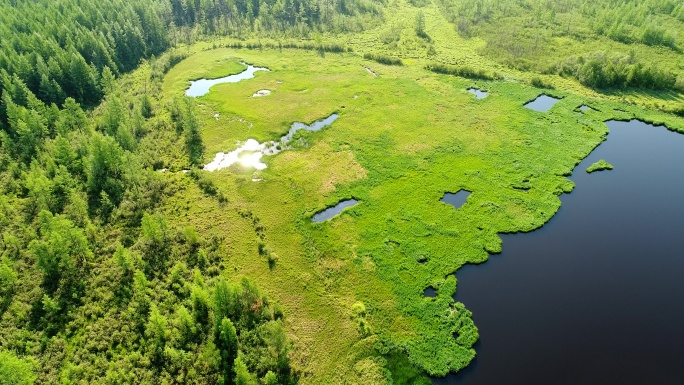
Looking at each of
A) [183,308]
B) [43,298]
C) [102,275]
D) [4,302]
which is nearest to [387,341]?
[183,308]

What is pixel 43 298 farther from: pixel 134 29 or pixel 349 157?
pixel 134 29

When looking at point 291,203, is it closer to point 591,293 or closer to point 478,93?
point 591,293

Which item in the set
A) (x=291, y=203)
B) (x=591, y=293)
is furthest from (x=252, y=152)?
(x=591, y=293)

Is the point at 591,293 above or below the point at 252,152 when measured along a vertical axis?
below

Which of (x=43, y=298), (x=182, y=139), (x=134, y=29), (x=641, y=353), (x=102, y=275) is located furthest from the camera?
(x=134, y=29)

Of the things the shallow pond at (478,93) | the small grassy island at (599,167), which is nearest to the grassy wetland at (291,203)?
the small grassy island at (599,167)

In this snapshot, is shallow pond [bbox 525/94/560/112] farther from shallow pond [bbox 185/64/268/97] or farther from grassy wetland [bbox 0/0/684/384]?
shallow pond [bbox 185/64/268/97]
